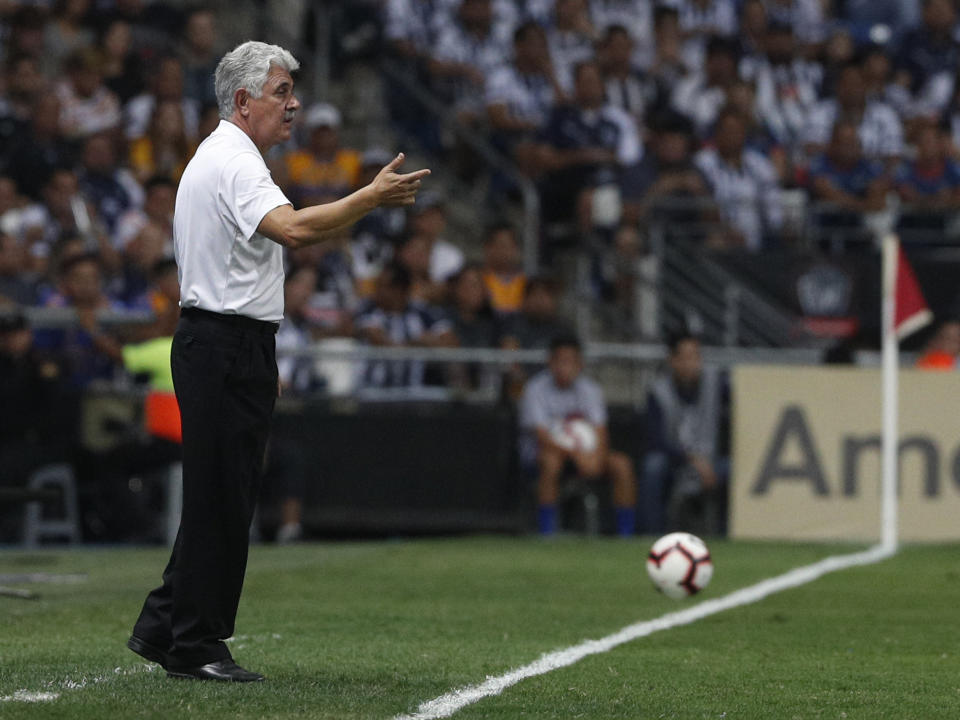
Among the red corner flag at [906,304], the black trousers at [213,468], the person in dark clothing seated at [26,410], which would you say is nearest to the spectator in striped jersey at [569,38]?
the red corner flag at [906,304]

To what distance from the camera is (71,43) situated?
1784cm

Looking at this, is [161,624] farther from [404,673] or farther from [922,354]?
[922,354]

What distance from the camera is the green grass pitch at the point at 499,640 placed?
564cm

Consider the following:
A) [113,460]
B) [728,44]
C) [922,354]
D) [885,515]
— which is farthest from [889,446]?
[728,44]

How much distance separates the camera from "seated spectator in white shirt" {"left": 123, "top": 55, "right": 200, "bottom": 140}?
1688 centimetres

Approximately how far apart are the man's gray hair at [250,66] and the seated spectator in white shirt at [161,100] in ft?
36.2

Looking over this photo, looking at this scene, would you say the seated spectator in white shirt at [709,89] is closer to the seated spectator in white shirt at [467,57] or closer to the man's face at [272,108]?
the seated spectator in white shirt at [467,57]

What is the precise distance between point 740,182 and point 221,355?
13.5 meters

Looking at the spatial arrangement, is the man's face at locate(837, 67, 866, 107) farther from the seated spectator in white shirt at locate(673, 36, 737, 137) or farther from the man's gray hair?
the man's gray hair

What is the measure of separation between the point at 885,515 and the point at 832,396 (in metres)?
1.21

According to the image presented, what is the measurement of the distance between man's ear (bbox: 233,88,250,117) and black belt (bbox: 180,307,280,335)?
0.70 metres

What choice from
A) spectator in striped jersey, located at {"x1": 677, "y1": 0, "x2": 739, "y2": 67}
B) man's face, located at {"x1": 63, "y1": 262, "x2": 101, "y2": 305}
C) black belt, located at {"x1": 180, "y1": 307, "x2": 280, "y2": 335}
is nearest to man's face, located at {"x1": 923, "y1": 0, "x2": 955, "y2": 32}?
spectator in striped jersey, located at {"x1": 677, "y1": 0, "x2": 739, "y2": 67}

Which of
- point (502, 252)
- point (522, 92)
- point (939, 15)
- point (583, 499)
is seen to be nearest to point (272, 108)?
point (583, 499)

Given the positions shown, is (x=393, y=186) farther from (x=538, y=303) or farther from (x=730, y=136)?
(x=730, y=136)
